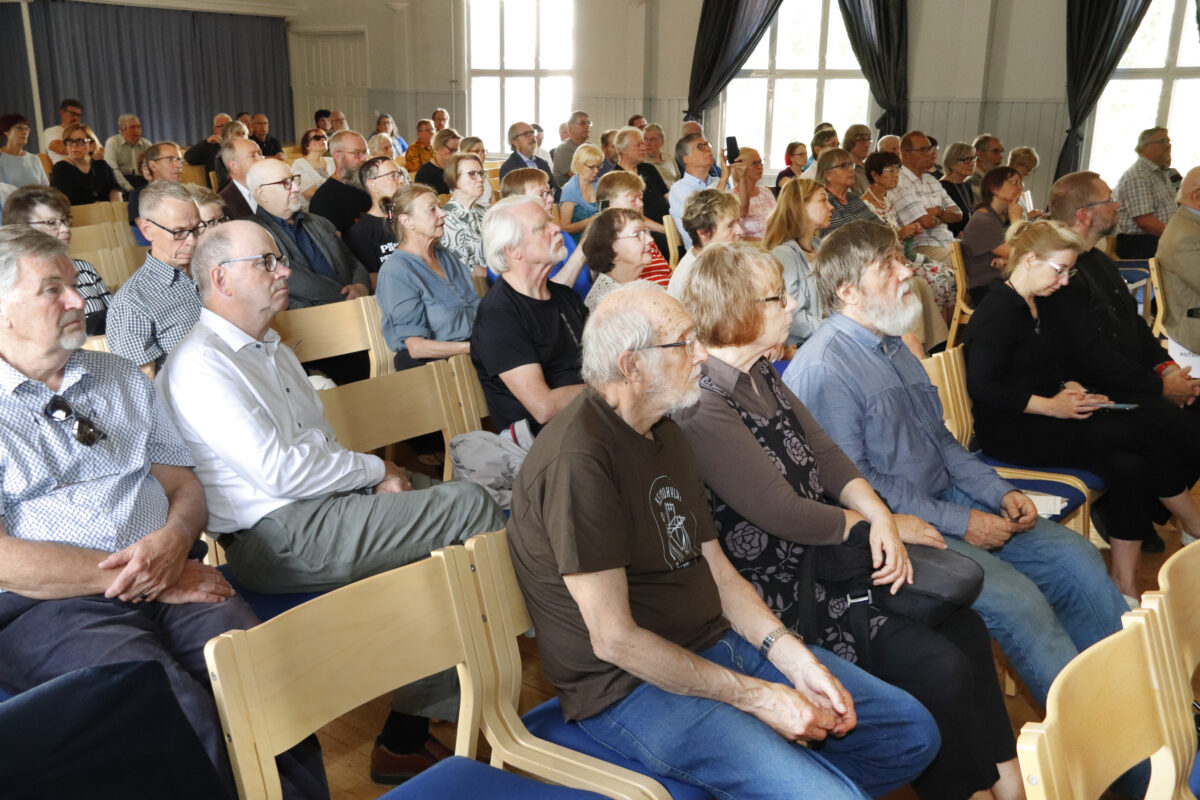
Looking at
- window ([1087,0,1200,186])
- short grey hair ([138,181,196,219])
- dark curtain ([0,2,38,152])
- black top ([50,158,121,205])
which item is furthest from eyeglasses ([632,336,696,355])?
dark curtain ([0,2,38,152])

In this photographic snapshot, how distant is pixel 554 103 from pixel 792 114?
3.36m

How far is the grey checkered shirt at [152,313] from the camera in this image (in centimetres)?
309

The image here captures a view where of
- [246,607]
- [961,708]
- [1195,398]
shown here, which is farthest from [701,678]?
[1195,398]

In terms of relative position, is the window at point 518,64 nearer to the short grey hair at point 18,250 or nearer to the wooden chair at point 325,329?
the wooden chair at point 325,329

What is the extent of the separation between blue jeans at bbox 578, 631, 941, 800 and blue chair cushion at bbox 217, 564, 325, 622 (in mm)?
804

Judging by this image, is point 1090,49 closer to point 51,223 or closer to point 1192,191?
point 1192,191

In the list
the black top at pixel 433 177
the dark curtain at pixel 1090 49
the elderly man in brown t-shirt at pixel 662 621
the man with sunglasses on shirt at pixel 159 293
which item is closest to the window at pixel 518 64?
the black top at pixel 433 177

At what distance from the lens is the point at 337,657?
151 centimetres

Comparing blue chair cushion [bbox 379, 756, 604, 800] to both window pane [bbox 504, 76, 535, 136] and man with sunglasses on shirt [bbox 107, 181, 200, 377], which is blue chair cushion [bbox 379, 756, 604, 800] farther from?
window pane [bbox 504, 76, 535, 136]

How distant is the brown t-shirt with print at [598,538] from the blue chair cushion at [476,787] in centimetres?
17

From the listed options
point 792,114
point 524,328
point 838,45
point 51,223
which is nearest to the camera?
point 524,328

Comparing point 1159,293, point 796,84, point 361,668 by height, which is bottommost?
point 361,668

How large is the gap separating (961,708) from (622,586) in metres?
0.78

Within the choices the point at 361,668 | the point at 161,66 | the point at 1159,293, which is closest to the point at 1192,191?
the point at 1159,293
